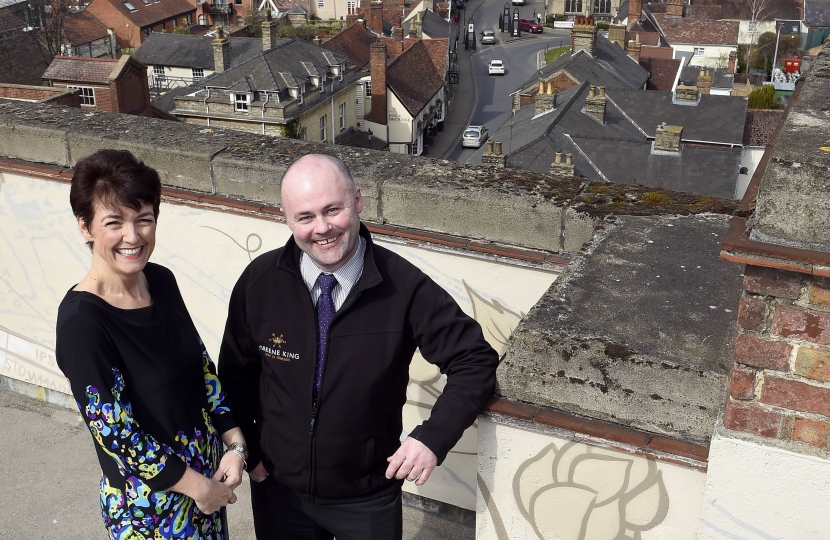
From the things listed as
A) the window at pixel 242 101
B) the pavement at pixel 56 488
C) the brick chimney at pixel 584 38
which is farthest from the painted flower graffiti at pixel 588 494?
the brick chimney at pixel 584 38

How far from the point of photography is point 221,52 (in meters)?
41.4

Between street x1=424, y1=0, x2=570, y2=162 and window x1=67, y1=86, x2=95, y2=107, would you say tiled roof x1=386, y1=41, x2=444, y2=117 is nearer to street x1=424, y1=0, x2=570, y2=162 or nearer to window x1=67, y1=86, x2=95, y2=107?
street x1=424, y1=0, x2=570, y2=162

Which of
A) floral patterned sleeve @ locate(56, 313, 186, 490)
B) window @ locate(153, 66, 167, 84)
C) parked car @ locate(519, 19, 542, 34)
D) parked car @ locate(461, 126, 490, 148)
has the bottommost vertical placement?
parked car @ locate(461, 126, 490, 148)

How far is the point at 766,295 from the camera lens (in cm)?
227

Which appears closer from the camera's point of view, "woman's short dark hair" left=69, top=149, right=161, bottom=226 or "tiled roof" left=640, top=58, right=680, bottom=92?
"woman's short dark hair" left=69, top=149, right=161, bottom=226

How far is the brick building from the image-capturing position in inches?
2247

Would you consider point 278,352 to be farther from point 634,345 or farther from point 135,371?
point 634,345

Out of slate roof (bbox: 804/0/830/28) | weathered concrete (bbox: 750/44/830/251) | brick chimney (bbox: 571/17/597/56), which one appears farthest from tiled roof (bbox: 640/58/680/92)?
weathered concrete (bbox: 750/44/830/251)

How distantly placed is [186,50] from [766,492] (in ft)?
156

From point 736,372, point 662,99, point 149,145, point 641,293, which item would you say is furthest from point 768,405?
point 662,99

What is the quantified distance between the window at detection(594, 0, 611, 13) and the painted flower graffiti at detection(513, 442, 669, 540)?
257ft

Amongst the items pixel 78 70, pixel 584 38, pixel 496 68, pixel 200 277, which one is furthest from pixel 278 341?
pixel 496 68

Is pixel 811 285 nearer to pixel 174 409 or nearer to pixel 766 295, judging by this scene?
pixel 766 295

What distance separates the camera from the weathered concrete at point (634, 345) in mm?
2541
